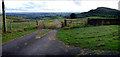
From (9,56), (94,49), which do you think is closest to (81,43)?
(94,49)

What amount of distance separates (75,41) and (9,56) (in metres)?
4.40

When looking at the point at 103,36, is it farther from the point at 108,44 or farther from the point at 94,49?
the point at 94,49

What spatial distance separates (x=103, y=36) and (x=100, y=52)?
120cm

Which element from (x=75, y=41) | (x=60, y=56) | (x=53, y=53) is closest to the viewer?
(x=60, y=56)

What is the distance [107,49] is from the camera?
6.13 m

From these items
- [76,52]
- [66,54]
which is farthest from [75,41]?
[66,54]

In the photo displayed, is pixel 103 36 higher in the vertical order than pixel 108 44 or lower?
higher

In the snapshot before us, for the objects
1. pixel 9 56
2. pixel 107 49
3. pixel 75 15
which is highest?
pixel 75 15

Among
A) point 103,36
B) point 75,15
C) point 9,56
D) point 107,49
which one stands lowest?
point 9,56

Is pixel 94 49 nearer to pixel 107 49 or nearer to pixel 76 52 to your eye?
pixel 107 49

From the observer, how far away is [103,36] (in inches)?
263

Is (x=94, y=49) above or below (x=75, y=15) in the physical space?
below

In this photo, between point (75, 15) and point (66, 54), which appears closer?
point (66, 54)

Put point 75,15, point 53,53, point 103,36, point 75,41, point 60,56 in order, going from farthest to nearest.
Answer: point 75,15, point 75,41, point 103,36, point 53,53, point 60,56
